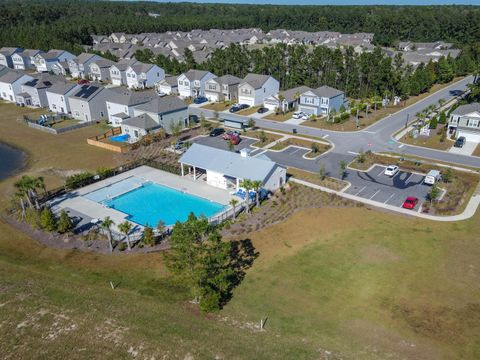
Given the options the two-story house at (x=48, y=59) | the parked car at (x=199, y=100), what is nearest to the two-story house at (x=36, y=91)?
the parked car at (x=199, y=100)

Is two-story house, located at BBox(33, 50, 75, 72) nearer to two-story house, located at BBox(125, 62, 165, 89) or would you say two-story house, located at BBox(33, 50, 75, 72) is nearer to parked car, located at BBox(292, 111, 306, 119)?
two-story house, located at BBox(125, 62, 165, 89)

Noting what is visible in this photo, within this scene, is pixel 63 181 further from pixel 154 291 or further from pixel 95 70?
pixel 95 70

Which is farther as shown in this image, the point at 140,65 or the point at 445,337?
the point at 140,65

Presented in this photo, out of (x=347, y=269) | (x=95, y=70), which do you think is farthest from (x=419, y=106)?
(x=95, y=70)

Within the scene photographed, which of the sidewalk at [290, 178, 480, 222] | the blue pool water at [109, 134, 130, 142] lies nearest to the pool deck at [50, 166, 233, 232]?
the blue pool water at [109, 134, 130, 142]

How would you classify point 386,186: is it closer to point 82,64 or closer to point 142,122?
point 142,122

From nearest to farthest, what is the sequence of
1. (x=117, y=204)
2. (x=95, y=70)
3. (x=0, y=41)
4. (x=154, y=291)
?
1. (x=154, y=291)
2. (x=117, y=204)
3. (x=95, y=70)
4. (x=0, y=41)

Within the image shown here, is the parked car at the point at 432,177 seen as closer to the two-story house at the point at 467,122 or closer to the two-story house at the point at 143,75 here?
the two-story house at the point at 467,122
